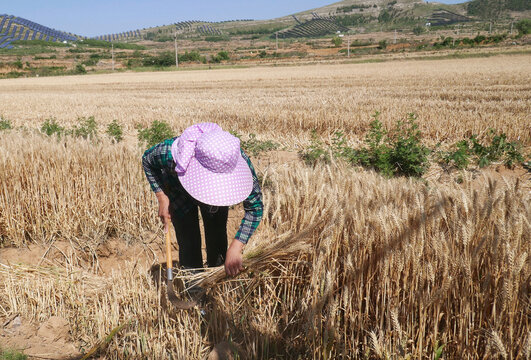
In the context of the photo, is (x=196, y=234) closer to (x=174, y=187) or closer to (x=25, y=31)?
(x=174, y=187)

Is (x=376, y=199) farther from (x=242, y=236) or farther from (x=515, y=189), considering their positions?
(x=242, y=236)

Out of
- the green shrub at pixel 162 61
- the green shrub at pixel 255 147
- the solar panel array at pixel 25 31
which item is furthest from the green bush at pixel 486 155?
the solar panel array at pixel 25 31

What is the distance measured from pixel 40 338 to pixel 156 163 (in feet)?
5.08

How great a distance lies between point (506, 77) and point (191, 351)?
2191cm

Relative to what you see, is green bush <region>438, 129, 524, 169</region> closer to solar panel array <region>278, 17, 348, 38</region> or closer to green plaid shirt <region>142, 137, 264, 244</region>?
green plaid shirt <region>142, 137, 264, 244</region>

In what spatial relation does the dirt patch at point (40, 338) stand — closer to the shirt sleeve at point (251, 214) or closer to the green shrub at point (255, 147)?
the shirt sleeve at point (251, 214)

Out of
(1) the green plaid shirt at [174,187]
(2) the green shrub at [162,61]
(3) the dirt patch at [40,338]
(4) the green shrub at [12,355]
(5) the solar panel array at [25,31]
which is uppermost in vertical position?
(5) the solar panel array at [25,31]

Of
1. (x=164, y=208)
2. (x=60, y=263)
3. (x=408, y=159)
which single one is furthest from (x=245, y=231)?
(x=408, y=159)

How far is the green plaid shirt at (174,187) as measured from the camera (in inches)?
103

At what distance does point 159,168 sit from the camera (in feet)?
9.70

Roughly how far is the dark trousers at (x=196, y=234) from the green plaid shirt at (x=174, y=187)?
9cm

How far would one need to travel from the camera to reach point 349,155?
7000 millimetres

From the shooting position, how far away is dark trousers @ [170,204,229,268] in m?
3.13

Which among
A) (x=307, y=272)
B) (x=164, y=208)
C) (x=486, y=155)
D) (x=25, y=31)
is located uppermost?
(x=25, y=31)
